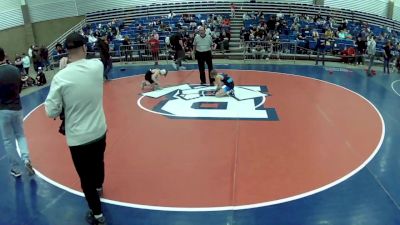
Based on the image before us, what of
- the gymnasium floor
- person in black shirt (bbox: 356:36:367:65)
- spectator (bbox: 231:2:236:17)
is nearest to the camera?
the gymnasium floor

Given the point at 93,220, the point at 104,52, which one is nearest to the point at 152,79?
the point at 104,52

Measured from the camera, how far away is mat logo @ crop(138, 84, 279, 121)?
9.52 metres

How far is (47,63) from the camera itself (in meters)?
18.8

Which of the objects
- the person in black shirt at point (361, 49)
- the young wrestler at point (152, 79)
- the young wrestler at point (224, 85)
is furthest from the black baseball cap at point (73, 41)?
the person in black shirt at point (361, 49)

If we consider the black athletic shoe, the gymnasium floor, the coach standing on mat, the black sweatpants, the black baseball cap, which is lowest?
the gymnasium floor

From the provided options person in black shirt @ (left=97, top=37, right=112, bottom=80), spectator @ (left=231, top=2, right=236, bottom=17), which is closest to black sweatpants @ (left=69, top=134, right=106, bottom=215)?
person in black shirt @ (left=97, top=37, right=112, bottom=80)

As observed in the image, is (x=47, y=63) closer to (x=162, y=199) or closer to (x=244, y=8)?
(x=244, y=8)

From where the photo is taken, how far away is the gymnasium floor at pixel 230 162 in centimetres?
519

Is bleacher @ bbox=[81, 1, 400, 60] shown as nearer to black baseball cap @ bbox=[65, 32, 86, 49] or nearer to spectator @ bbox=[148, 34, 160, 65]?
spectator @ bbox=[148, 34, 160, 65]

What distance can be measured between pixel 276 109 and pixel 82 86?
6.79 metres

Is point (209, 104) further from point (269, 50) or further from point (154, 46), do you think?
point (269, 50)

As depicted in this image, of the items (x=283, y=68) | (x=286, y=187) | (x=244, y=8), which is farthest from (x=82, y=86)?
(x=244, y=8)

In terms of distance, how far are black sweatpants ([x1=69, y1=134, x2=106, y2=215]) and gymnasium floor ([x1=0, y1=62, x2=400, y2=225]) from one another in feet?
1.81

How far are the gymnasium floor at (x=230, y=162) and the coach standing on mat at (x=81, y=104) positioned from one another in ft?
3.75
